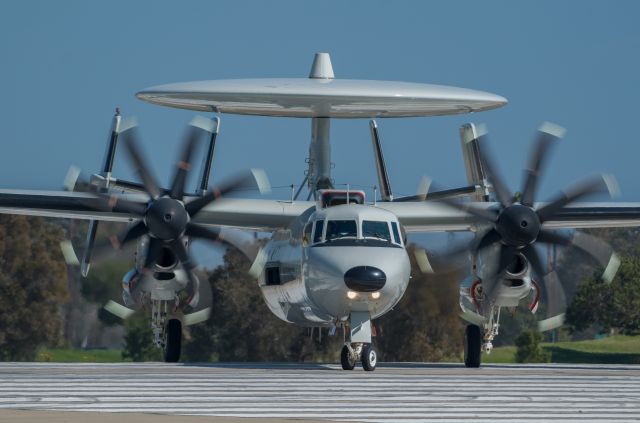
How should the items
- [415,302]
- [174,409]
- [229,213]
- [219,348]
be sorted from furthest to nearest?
[219,348]
[415,302]
[229,213]
[174,409]

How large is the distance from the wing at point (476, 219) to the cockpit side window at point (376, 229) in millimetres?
4645

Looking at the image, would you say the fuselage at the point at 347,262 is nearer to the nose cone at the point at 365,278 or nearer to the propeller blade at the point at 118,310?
the nose cone at the point at 365,278

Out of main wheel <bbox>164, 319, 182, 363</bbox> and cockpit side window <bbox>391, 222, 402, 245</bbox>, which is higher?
cockpit side window <bbox>391, 222, 402, 245</bbox>

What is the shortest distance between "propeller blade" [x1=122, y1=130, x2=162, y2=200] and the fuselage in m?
3.59

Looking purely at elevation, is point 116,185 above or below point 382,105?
below

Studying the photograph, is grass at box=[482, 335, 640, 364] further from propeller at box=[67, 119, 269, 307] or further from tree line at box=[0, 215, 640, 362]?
propeller at box=[67, 119, 269, 307]

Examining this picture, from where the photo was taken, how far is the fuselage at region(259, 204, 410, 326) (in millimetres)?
25094

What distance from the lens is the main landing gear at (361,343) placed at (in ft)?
83.8

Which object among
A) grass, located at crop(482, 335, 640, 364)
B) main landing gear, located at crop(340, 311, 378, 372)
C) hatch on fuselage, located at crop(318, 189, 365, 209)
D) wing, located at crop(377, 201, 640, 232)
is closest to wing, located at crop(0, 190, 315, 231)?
wing, located at crop(377, 201, 640, 232)

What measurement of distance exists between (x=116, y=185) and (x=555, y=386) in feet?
43.2

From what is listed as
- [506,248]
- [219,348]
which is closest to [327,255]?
[506,248]

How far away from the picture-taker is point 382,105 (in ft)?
108

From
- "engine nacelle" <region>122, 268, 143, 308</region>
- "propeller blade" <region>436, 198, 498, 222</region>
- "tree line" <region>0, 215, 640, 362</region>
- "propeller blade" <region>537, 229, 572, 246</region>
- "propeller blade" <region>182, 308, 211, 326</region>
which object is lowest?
"tree line" <region>0, 215, 640, 362</region>

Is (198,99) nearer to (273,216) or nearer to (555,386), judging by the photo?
(273,216)
